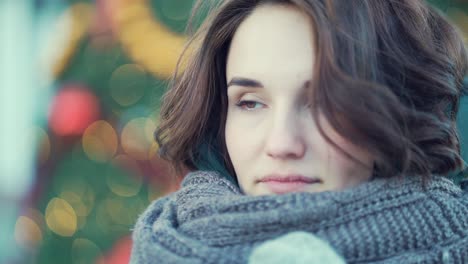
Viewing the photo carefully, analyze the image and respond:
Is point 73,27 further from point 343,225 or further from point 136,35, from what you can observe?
point 343,225

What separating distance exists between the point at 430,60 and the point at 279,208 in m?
0.34

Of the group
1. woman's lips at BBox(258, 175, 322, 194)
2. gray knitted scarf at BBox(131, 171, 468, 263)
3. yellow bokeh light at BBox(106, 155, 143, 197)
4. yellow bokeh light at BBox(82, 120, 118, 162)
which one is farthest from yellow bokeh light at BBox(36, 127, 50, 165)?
woman's lips at BBox(258, 175, 322, 194)

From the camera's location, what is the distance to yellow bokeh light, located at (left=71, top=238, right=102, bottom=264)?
80.7 inches

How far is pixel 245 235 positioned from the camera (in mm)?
825

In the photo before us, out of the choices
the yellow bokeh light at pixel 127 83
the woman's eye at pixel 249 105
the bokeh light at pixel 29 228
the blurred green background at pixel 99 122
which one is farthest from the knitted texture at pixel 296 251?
the bokeh light at pixel 29 228

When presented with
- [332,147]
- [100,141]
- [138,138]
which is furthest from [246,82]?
[100,141]

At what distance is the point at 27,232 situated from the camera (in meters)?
2.21

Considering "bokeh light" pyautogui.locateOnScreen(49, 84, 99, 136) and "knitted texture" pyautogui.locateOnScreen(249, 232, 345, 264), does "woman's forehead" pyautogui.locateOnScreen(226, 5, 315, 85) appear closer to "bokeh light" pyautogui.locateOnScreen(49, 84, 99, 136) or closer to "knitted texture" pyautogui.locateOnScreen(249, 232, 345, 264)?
"knitted texture" pyautogui.locateOnScreen(249, 232, 345, 264)

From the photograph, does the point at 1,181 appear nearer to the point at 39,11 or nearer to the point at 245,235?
the point at 39,11

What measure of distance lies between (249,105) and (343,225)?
245 mm

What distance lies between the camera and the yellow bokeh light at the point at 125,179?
2014 mm

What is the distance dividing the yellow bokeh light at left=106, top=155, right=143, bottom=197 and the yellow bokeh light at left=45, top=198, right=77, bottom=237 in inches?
7.4

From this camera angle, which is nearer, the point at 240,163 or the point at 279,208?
the point at 279,208

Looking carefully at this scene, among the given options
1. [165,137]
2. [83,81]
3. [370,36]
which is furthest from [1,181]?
[370,36]
